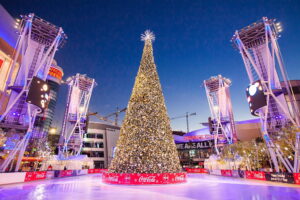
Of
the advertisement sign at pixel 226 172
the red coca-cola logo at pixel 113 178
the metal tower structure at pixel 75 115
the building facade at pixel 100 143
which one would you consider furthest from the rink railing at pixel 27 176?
the building facade at pixel 100 143

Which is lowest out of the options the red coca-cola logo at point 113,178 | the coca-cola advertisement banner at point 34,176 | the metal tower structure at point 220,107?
the coca-cola advertisement banner at point 34,176

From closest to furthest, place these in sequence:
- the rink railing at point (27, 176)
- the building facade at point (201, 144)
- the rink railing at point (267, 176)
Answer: the rink railing at point (27, 176)
the rink railing at point (267, 176)
the building facade at point (201, 144)

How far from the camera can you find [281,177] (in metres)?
16.3

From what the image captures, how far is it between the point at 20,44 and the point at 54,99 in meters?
58.0

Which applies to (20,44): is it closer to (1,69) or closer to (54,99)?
(1,69)

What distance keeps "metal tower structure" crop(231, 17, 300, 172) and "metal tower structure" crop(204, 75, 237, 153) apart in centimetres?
1446

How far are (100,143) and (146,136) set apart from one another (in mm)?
50500

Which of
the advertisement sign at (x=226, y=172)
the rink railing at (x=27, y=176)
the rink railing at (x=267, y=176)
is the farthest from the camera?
the advertisement sign at (x=226, y=172)

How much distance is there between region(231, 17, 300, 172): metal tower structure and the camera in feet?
63.3

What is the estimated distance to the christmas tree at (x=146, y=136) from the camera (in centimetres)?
1247

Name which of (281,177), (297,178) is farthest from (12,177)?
(297,178)

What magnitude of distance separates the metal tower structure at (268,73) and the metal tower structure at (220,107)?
47.5 feet

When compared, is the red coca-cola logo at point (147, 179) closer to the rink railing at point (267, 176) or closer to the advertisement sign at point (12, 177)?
the advertisement sign at point (12, 177)

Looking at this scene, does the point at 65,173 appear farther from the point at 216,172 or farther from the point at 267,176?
the point at 267,176
